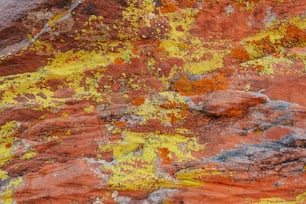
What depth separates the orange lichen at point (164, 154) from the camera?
5836 millimetres

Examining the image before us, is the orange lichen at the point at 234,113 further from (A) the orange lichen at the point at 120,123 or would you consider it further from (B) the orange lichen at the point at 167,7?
(B) the orange lichen at the point at 167,7

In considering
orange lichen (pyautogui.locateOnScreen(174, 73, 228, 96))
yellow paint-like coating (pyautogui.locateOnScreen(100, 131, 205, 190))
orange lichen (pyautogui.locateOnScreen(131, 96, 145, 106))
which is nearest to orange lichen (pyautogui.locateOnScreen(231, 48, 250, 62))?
orange lichen (pyautogui.locateOnScreen(174, 73, 228, 96))

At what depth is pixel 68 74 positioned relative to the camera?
20.4 ft

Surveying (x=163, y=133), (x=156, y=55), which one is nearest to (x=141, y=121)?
(x=163, y=133)

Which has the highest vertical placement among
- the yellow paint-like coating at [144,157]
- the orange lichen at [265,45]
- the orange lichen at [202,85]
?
the orange lichen at [265,45]

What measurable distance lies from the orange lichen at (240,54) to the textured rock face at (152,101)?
19mm

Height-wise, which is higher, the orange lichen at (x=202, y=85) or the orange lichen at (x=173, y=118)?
the orange lichen at (x=202, y=85)

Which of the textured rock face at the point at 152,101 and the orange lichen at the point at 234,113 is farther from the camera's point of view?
the orange lichen at the point at 234,113

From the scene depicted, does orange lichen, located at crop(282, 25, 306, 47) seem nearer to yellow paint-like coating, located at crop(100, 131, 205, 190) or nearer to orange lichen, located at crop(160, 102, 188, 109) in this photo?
orange lichen, located at crop(160, 102, 188, 109)

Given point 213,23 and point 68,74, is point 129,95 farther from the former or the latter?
point 213,23

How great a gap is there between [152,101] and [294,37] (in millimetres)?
2979

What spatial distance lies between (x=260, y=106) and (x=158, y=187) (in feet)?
7.51

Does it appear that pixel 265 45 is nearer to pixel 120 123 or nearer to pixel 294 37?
pixel 294 37

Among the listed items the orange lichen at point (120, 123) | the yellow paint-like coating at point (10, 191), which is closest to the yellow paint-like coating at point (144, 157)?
the orange lichen at point (120, 123)
